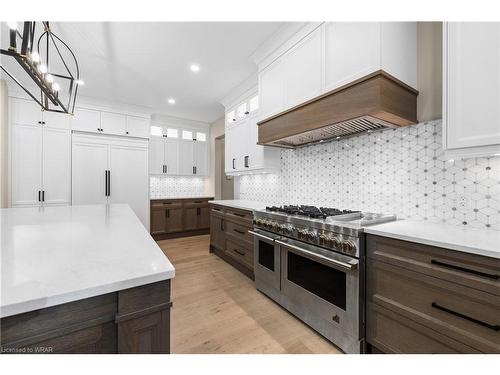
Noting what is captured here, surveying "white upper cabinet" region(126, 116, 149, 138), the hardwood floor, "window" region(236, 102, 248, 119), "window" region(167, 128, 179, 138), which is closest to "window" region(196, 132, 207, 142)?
"window" region(167, 128, 179, 138)

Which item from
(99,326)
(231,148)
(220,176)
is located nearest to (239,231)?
(231,148)

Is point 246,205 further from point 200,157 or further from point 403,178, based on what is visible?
point 200,157

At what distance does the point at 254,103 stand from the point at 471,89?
2473 millimetres

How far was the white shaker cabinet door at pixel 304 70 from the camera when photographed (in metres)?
2.02

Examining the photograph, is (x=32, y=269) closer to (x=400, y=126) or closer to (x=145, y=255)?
(x=145, y=255)

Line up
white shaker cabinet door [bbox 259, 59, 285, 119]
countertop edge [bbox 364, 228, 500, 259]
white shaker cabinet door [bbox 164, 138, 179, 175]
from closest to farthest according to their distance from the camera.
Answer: countertop edge [bbox 364, 228, 500, 259] < white shaker cabinet door [bbox 259, 59, 285, 119] < white shaker cabinet door [bbox 164, 138, 179, 175]

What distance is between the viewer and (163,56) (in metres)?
2.80

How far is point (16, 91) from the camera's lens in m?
3.62

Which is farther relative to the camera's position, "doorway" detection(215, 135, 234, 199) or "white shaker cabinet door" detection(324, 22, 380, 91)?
"doorway" detection(215, 135, 234, 199)

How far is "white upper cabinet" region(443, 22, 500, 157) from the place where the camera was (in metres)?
1.22

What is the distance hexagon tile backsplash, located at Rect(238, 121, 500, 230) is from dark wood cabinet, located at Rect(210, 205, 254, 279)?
80 centimetres

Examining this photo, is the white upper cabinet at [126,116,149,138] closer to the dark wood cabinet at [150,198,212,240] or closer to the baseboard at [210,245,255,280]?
the dark wood cabinet at [150,198,212,240]

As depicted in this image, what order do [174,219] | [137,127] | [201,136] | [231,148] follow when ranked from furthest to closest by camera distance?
[201,136] → [174,219] → [137,127] → [231,148]
